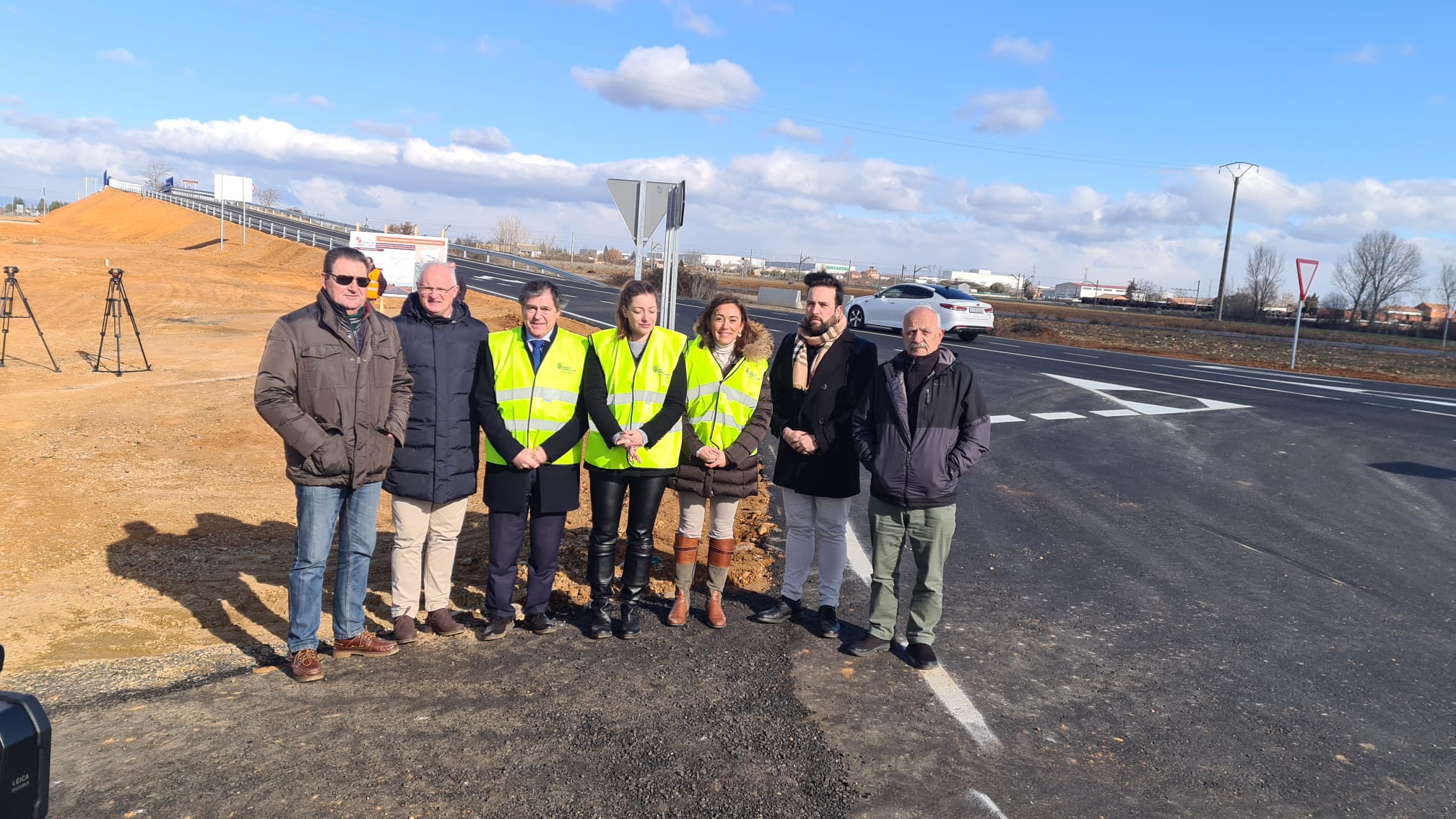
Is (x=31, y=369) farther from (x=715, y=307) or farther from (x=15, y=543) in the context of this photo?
(x=715, y=307)

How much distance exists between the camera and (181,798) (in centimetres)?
338

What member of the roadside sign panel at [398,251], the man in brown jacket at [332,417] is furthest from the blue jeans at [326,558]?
the roadside sign panel at [398,251]

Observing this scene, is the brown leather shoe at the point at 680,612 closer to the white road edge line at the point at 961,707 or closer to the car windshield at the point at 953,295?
A: the white road edge line at the point at 961,707

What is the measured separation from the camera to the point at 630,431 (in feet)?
16.6

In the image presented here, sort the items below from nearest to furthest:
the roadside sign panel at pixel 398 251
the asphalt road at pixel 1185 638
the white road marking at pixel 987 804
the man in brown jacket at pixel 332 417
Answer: the white road marking at pixel 987 804 < the asphalt road at pixel 1185 638 < the man in brown jacket at pixel 332 417 < the roadside sign panel at pixel 398 251

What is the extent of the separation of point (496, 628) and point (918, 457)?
240 cm

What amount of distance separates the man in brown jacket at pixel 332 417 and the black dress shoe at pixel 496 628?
20.0 inches

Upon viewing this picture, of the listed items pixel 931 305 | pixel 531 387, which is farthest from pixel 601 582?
pixel 931 305

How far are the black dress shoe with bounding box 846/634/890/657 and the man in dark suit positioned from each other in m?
0.20

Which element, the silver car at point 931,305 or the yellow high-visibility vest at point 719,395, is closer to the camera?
the yellow high-visibility vest at point 719,395

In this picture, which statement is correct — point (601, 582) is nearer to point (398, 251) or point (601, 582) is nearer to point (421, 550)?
point (421, 550)

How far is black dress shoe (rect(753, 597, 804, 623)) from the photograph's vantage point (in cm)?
549

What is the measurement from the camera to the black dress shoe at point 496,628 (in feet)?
16.6

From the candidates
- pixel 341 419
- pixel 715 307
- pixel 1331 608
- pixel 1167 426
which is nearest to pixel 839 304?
pixel 715 307
